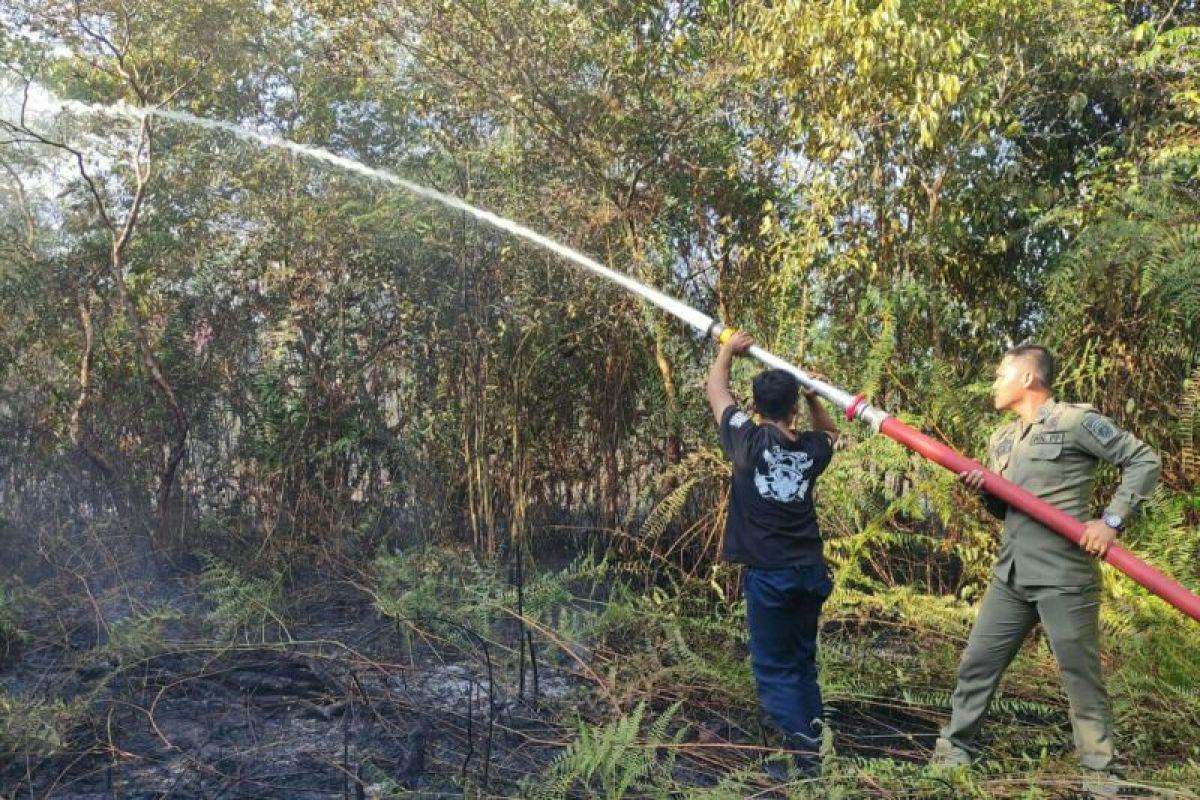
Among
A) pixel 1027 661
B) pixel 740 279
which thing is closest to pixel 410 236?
pixel 740 279

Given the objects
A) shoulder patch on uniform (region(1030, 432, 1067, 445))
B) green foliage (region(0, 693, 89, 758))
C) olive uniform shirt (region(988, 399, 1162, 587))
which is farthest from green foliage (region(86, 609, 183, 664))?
shoulder patch on uniform (region(1030, 432, 1067, 445))

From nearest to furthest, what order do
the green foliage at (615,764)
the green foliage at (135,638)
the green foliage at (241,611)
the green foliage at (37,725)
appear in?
the green foliage at (615,764) < the green foliage at (37,725) < the green foliage at (135,638) < the green foliage at (241,611)

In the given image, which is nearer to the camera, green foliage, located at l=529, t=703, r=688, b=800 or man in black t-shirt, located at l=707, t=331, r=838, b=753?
Result: green foliage, located at l=529, t=703, r=688, b=800

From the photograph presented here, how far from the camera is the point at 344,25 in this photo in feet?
18.9

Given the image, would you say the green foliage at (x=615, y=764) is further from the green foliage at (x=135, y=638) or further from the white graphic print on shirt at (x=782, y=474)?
the green foliage at (x=135, y=638)

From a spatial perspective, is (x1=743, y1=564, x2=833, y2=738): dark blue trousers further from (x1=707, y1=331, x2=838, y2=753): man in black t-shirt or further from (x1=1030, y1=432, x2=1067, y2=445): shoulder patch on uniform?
(x1=1030, y1=432, x2=1067, y2=445): shoulder patch on uniform

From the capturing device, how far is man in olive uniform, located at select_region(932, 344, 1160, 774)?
310cm

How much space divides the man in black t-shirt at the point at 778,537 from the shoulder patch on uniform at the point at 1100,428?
843 mm

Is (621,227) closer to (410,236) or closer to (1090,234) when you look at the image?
(410,236)

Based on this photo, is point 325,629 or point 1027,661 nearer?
point 1027,661

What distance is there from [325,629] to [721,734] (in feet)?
7.52

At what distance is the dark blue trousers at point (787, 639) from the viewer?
11.0 ft

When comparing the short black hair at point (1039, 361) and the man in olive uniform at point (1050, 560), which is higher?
the short black hair at point (1039, 361)

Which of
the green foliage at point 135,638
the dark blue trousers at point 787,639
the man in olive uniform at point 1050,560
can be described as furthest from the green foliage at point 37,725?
the man in olive uniform at point 1050,560
